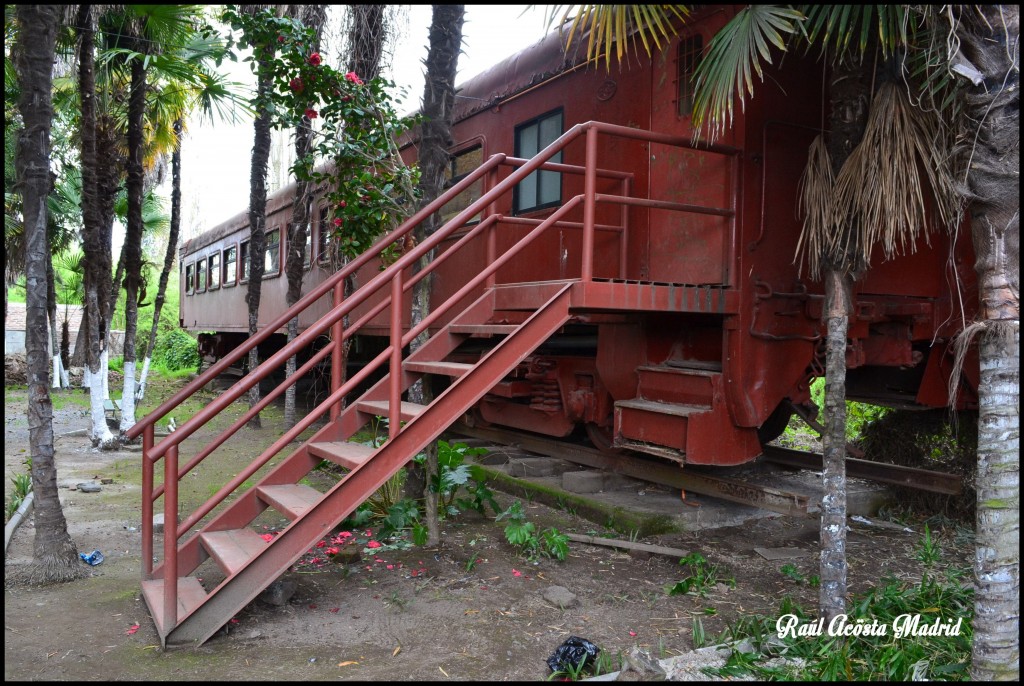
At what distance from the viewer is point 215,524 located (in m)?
4.34

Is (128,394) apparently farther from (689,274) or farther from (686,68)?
(686,68)

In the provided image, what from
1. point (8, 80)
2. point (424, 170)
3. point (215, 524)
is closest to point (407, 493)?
point (215, 524)

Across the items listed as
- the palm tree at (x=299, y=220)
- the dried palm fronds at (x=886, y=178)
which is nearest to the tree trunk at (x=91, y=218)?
the palm tree at (x=299, y=220)

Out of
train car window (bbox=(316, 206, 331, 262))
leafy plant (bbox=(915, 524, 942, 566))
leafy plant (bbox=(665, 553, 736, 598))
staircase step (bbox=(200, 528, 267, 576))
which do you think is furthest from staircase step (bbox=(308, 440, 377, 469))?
train car window (bbox=(316, 206, 331, 262))

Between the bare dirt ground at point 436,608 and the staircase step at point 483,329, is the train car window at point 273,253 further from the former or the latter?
the staircase step at point 483,329

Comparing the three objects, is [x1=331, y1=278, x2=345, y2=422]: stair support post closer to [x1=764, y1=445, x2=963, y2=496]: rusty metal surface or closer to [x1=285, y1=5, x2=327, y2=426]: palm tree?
[x1=764, y1=445, x2=963, y2=496]: rusty metal surface

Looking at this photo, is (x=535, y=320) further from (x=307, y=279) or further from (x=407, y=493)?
(x=307, y=279)

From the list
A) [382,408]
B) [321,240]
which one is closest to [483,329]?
[382,408]

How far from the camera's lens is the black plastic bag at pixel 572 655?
3.35 m

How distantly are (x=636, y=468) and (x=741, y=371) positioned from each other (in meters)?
1.81

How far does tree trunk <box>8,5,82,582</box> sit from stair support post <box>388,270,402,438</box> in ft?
7.26

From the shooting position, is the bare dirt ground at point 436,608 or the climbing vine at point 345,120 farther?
the climbing vine at point 345,120

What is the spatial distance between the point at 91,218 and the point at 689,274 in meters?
7.01

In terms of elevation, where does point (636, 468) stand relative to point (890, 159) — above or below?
below
